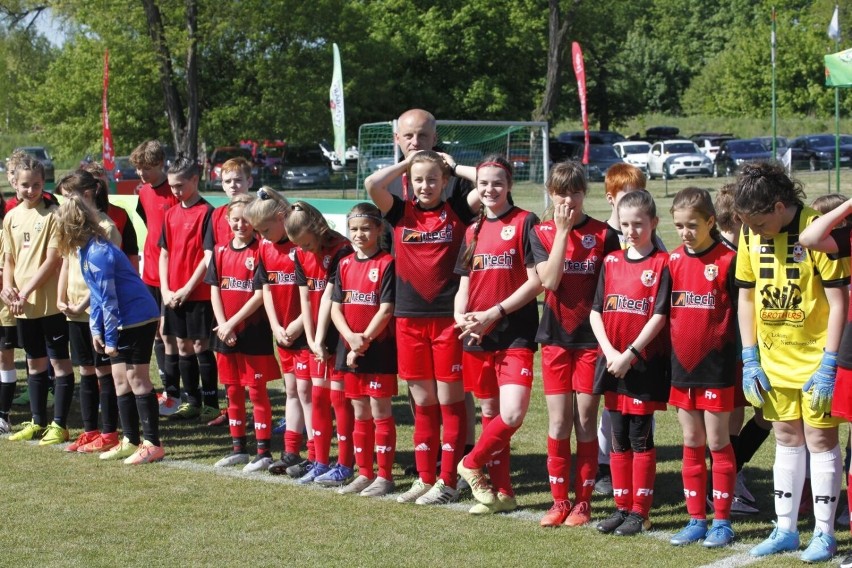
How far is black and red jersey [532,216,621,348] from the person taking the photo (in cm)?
557

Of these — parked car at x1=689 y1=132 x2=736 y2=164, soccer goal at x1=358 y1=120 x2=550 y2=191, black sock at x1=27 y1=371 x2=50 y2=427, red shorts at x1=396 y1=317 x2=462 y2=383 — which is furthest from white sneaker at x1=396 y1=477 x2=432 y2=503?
parked car at x1=689 y1=132 x2=736 y2=164

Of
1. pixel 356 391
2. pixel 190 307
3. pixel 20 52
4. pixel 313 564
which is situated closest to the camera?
pixel 313 564

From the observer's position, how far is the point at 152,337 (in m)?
7.21

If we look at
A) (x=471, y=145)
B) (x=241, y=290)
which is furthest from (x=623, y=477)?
(x=471, y=145)

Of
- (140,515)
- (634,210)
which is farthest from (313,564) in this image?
(634,210)

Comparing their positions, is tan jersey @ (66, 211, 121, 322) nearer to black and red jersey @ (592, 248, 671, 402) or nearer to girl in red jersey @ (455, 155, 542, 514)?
girl in red jersey @ (455, 155, 542, 514)

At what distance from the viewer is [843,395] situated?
461 cm

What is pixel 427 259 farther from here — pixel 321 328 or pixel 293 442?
pixel 293 442

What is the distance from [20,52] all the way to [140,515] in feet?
119

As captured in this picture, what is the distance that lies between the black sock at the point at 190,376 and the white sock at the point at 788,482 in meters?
4.87

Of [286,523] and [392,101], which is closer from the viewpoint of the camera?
[286,523]

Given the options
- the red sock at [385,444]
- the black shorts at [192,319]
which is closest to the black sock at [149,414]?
the black shorts at [192,319]

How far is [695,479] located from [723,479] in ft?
0.43

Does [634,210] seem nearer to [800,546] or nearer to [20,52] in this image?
[800,546]
